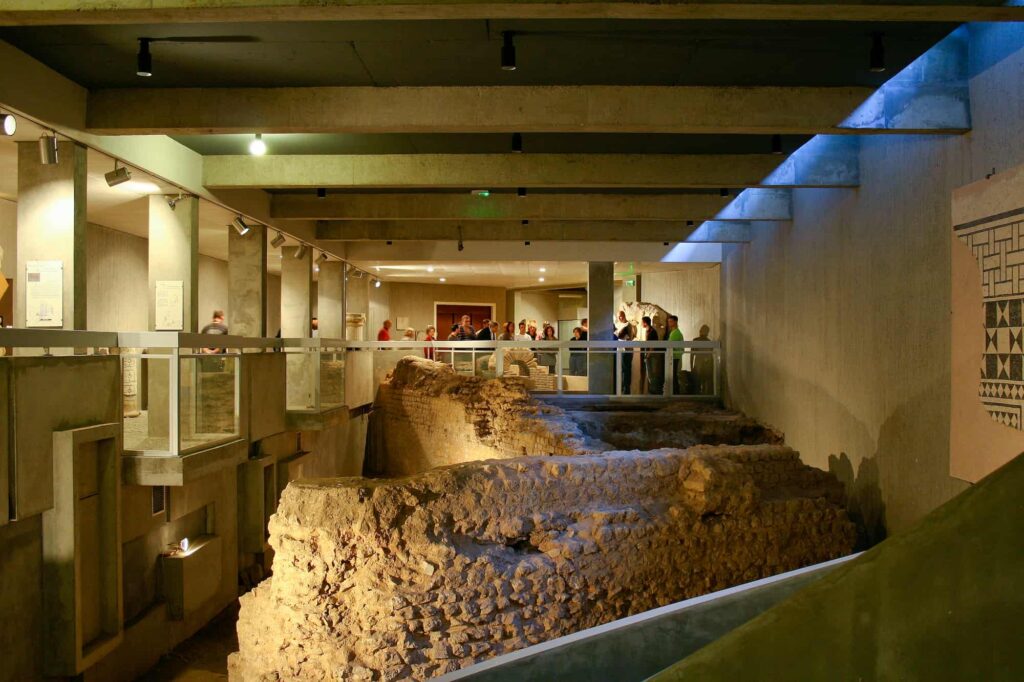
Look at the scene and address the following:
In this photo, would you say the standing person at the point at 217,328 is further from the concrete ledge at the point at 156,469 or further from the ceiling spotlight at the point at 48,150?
the ceiling spotlight at the point at 48,150

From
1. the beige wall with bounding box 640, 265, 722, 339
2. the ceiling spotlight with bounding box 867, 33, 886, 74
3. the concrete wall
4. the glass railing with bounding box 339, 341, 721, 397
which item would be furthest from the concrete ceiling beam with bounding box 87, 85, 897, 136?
the beige wall with bounding box 640, 265, 722, 339

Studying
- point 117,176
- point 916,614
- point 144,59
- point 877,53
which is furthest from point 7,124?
point 916,614

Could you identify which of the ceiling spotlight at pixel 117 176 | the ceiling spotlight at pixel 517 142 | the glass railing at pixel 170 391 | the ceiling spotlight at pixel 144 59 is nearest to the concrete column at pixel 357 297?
the ceiling spotlight at pixel 117 176

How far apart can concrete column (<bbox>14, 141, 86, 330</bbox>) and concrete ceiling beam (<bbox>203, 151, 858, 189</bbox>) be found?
8.74 ft

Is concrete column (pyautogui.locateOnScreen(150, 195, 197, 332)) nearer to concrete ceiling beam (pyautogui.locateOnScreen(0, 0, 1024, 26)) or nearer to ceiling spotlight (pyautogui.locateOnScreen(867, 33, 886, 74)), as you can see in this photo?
concrete ceiling beam (pyautogui.locateOnScreen(0, 0, 1024, 26))

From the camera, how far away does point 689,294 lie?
17547mm

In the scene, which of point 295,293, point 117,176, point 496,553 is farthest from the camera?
point 295,293

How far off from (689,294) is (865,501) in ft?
33.8

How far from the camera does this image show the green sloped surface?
131 cm

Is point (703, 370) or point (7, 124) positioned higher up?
point (7, 124)

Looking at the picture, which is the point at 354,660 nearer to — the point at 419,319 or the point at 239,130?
the point at 239,130

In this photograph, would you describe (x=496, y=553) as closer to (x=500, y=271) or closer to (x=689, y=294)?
(x=689, y=294)

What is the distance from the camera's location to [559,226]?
14.3m

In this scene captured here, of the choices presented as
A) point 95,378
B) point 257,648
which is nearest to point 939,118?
point 257,648
